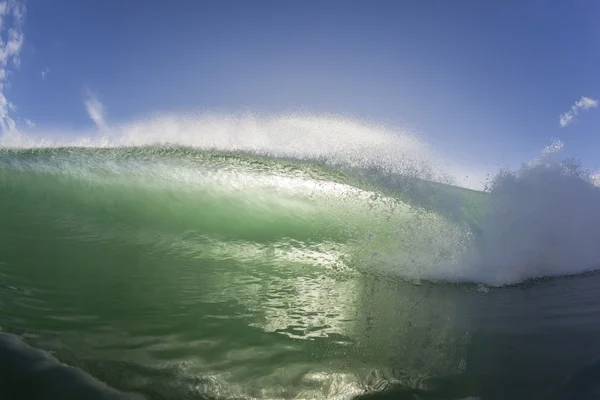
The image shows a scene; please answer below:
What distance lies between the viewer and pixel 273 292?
4809 mm

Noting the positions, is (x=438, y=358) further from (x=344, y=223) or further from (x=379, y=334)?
(x=344, y=223)

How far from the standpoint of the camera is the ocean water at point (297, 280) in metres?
3.02

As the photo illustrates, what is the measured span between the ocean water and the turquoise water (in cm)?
3

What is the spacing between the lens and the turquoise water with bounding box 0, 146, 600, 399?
118 inches

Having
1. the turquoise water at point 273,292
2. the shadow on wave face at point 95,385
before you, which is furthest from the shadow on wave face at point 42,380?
the turquoise water at point 273,292

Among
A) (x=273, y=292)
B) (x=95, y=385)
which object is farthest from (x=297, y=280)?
(x=95, y=385)

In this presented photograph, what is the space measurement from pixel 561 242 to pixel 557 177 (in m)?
1.67

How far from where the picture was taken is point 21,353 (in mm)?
2746

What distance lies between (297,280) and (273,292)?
625 millimetres

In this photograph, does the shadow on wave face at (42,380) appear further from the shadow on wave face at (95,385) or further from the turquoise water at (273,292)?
the turquoise water at (273,292)

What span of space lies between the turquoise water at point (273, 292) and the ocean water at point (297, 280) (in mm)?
25

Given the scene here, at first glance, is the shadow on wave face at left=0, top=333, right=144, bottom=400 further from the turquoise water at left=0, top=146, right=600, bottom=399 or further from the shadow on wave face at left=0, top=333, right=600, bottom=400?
the turquoise water at left=0, top=146, right=600, bottom=399

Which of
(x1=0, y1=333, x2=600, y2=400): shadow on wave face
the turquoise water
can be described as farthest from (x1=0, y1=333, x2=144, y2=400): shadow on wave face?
the turquoise water

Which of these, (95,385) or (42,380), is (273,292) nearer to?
(95,385)
